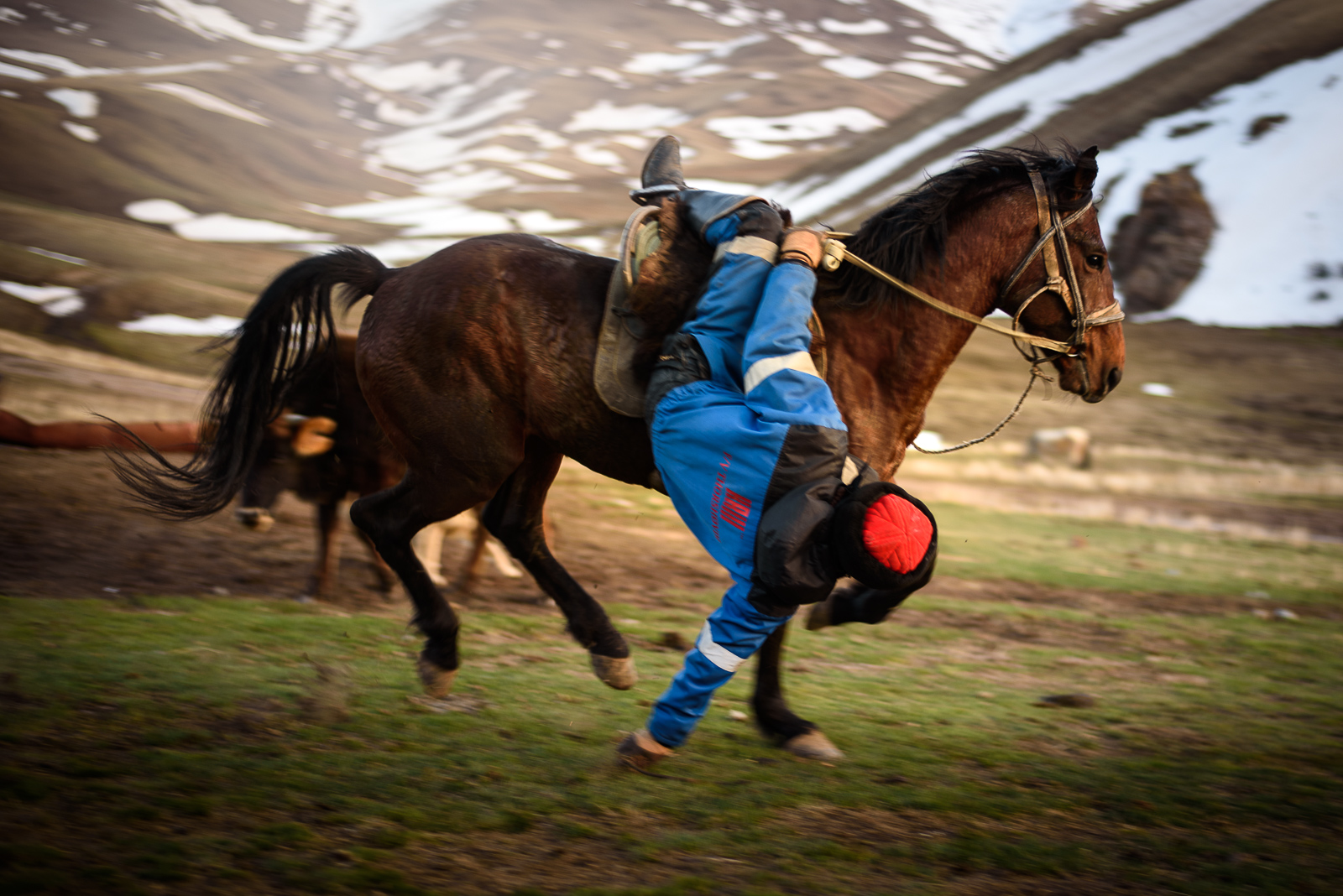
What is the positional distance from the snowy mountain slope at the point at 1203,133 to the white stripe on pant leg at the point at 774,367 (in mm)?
25534

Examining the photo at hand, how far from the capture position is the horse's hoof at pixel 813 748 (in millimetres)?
4023

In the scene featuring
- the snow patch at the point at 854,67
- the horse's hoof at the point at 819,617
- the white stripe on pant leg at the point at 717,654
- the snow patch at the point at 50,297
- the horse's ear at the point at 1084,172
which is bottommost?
the snow patch at the point at 50,297

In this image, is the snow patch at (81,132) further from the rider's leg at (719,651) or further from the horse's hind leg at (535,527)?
the rider's leg at (719,651)

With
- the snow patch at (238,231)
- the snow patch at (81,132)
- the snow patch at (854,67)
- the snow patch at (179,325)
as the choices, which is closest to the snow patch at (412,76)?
the snow patch at (238,231)

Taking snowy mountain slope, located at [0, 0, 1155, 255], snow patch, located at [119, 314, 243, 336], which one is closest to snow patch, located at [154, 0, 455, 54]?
snowy mountain slope, located at [0, 0, 1155, 255]

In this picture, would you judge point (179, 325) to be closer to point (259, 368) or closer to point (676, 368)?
point (259, 368)

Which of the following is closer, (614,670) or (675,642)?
(614,670)

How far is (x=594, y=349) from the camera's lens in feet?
13.1

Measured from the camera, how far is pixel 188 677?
430 cm

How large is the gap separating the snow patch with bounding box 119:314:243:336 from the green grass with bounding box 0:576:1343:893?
12218mm

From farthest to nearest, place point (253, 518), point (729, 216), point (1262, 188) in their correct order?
point (1262, 188) < point (253, 518) < point (729, 216)

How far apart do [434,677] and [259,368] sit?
189 cm

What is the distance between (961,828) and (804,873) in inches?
31.0

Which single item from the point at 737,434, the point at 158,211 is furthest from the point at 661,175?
the point at 158,211
